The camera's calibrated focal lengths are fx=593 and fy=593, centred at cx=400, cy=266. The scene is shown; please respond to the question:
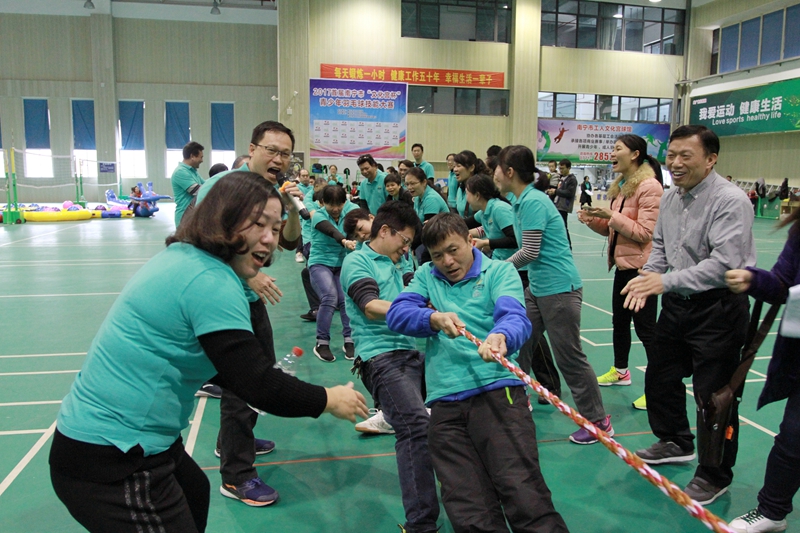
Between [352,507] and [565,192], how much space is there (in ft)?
28.4

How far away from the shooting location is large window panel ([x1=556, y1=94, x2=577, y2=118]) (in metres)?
23.9

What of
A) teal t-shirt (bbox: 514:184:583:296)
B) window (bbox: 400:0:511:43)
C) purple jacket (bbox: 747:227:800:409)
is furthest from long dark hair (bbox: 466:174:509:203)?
window (bbox: 400:0:511:43)

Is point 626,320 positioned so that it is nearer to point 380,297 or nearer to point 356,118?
point 380,297

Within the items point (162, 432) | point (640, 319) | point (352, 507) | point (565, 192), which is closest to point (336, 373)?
point (352, 507)

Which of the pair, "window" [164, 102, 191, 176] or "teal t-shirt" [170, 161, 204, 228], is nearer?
"teal t-shirt" [170, 161, 204, 228]

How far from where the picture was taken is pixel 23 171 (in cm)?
2939

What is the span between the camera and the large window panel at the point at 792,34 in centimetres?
2016

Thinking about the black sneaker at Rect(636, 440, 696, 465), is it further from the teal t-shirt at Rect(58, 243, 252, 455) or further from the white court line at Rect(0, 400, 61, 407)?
the white court line at Rect(0, 400, 61, 407)

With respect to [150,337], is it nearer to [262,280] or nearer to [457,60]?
[262,280]

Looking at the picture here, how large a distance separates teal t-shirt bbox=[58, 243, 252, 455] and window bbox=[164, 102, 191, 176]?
30289 millimetres

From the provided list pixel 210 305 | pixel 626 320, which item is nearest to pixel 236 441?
pixel 210 305

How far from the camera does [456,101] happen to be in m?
23.0

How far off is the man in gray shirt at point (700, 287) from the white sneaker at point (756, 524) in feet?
1.02

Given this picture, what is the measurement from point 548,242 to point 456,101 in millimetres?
20220
